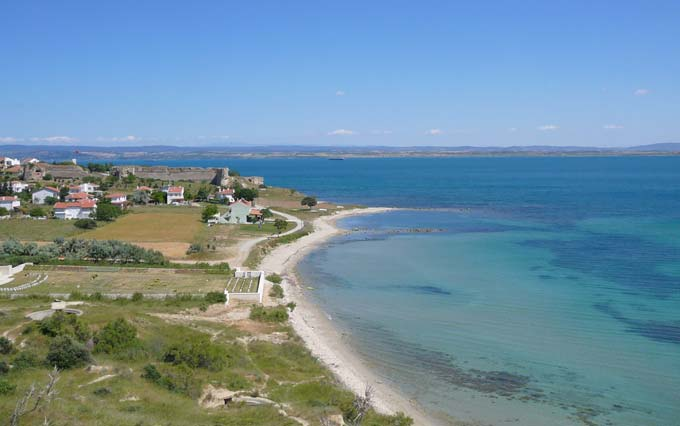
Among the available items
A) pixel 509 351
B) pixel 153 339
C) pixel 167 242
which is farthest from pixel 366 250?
pixel 153 339

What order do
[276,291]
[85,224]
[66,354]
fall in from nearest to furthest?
[66,354]
[276,291]
[85,224]

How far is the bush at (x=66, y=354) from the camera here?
665 inches

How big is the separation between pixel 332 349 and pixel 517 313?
976cm

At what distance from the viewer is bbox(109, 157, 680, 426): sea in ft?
61.1

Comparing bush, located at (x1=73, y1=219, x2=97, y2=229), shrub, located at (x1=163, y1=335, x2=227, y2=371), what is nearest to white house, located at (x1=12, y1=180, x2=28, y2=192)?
bush, located at (x1=73, y1=219, x2=97, y2=229)

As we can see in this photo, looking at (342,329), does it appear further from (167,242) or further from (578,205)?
(578,205)

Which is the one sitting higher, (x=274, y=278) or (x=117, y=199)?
(x=117, y=199)

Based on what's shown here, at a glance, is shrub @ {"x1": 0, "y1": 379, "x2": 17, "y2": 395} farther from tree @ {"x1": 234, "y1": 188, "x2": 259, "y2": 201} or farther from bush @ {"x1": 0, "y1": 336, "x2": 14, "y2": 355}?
tree @ {"x1": 234, "y1": 188, "x2": 259, "y2": 201}

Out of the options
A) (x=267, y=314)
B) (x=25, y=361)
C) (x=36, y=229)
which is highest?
(x=25, y=361)

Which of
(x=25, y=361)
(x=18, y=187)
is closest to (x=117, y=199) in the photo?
(x=18, y=187)

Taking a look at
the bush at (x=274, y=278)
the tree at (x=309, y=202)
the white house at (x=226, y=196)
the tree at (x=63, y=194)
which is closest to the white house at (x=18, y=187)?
the tree at (x=63, y=194)

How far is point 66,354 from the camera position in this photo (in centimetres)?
1694

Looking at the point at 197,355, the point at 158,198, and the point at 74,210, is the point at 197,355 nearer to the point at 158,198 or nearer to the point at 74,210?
the point at 74,210

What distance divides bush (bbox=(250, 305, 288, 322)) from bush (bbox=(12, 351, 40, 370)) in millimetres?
9549
